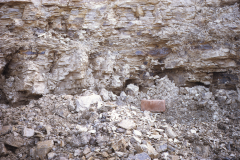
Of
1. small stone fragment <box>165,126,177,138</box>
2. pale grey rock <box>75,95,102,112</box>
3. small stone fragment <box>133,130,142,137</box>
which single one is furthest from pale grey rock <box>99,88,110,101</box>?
small stone fragment <box>165,126,177,138</box>

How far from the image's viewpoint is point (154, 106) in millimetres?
4801

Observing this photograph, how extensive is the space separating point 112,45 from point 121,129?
3.30 m

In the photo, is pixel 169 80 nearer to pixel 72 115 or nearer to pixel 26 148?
pixel 72 115

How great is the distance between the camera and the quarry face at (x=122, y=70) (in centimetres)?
381

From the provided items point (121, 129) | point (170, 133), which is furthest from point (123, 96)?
point (170, 133)

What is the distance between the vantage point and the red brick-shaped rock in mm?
4766

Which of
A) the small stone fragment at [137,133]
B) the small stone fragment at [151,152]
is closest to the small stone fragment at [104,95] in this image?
the small stone fragment at [137,133]

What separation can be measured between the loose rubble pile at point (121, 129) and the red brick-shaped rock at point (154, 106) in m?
0.19

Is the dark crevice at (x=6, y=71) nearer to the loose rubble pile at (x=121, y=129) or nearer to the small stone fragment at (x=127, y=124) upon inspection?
the loose rubble pile at (x=121, y=129)

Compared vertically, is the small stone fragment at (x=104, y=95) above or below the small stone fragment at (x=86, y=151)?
below

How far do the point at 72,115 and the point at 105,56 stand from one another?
246 centimetres

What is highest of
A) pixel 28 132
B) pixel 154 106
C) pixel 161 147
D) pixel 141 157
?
pixel 141 157

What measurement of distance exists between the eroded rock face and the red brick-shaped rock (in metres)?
1.32

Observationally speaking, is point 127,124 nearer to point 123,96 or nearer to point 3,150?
point 123,96
